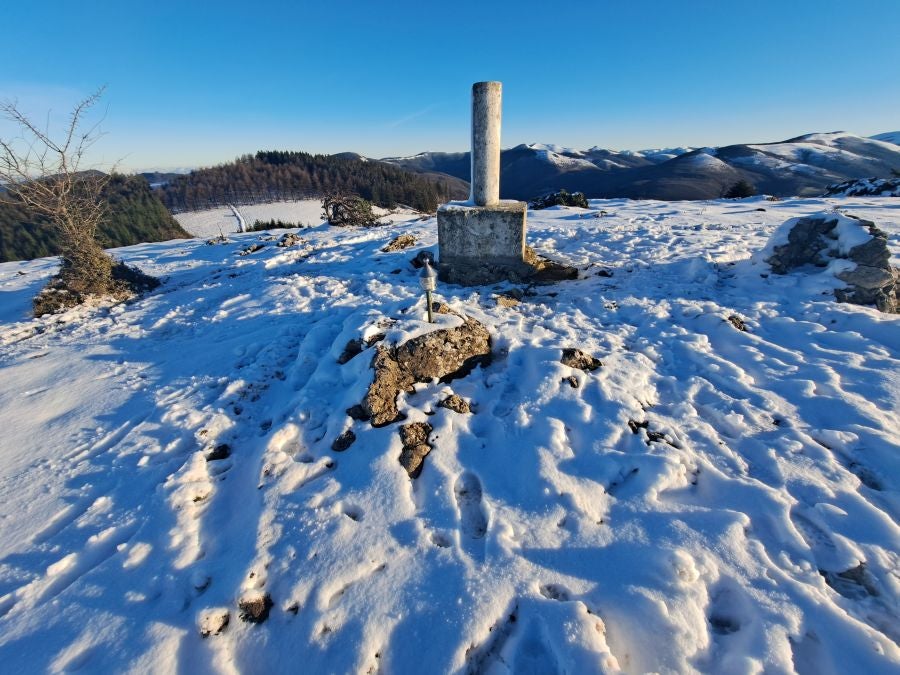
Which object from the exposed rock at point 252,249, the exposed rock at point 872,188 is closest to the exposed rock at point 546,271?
the exposed rock at point 252,249

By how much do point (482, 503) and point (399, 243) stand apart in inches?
388

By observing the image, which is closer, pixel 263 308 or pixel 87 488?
pixel 87 488

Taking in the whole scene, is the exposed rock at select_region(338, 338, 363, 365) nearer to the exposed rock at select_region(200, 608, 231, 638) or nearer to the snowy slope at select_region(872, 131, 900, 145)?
the exposed rock at select_region(200, 608, 231, 638)

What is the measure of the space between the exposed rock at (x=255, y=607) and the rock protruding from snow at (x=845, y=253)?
9.41m

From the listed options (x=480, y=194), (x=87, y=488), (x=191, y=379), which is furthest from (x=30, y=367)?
(x=480, y=194)

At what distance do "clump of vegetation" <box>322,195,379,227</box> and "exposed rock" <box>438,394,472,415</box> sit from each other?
15.6 m

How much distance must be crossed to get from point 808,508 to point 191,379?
24.1 ft

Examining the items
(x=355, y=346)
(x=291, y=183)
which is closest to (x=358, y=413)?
(x=355, y=346)

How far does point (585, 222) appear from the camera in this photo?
551 inches

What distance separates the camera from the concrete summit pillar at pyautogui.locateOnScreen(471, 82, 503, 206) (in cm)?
738

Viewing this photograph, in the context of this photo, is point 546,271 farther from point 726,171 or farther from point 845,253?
point 726,171

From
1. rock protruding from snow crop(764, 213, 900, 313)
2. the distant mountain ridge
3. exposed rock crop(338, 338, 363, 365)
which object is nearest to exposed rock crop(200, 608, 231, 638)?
exposed rock crop(338, 338, 363, 365)

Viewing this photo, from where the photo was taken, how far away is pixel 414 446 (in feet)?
13.0

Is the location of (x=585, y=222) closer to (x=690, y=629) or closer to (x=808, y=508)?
(x=808, y=508)
